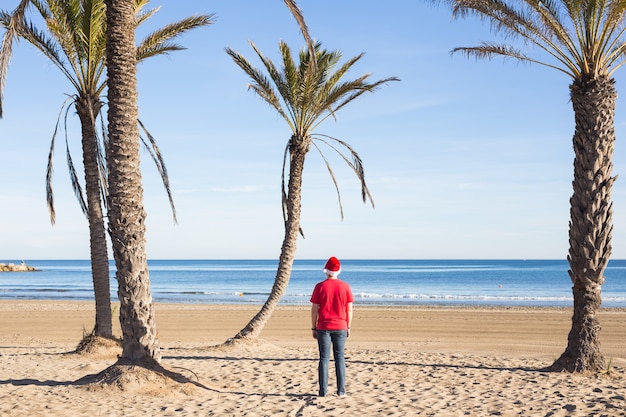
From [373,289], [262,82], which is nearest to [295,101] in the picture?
[262,82]

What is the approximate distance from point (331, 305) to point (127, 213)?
3.12 metres

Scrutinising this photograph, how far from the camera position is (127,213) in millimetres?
8922

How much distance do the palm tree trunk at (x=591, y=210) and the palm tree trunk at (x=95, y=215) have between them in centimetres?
854

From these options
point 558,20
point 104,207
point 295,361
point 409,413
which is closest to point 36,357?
point 104,207

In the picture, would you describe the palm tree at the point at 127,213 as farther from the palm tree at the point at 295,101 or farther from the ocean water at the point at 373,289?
the ocean water at the point at 373,289

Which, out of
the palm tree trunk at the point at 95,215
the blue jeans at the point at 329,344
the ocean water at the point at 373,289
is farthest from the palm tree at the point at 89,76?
the ocean water at the point at 373,289

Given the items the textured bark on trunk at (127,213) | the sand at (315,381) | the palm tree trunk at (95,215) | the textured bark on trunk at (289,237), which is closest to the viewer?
the sand at (315,381)

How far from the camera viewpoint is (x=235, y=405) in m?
8.20

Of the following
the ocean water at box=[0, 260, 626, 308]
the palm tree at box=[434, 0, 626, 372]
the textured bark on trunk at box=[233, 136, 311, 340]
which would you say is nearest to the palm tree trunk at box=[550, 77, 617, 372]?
the palm tree at box=[434, 0, 626, 372]

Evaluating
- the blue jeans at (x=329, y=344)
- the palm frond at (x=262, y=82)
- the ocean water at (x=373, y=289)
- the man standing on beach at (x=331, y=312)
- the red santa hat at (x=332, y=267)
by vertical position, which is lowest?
the ocean water at (x=373, y=289)

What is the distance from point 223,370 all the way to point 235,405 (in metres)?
2.75

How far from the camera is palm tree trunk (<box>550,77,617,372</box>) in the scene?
10234mm

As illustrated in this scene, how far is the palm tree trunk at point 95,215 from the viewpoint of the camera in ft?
Answer: 42.2

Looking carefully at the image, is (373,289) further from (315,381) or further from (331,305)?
(331,305)
